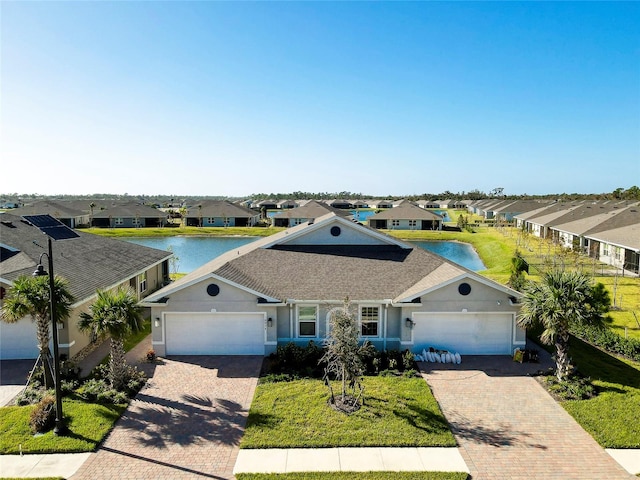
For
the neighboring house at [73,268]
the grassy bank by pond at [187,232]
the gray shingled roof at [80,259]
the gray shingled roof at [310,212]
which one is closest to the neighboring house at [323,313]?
the neighboring house at [73,268]

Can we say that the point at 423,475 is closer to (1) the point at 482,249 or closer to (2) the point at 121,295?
(2) the point at 121,295

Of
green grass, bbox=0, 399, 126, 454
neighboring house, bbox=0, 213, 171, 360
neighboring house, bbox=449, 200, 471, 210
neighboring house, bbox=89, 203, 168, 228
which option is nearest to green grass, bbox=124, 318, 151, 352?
neighboring house, bbox=0, 213, 171, 360

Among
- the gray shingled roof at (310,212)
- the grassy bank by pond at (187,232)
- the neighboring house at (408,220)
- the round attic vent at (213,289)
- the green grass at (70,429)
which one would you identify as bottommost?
the green grass at (70,429)

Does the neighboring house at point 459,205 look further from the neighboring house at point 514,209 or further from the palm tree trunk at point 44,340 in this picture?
the palm tree trunk at point 44,340

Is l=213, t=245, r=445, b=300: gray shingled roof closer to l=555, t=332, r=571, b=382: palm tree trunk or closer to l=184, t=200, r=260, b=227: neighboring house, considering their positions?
l=555, t=332, r=571, b=382: palm tree trunk

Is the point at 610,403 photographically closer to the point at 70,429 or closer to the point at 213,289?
the point at 213,289

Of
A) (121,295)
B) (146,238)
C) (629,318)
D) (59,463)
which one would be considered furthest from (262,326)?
(146,238)
